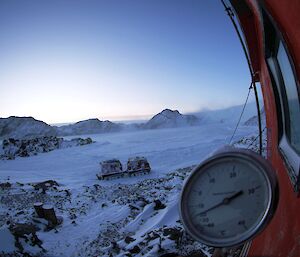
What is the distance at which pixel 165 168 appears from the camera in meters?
17.8

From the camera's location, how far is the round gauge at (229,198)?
180 cm

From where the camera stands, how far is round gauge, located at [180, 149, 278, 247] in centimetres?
180

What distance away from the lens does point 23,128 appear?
77125 mm

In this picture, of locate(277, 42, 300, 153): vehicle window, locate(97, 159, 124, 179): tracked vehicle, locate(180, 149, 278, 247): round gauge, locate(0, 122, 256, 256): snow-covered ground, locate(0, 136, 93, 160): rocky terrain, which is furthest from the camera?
locate(0, 136, 93, 160): rocky terrain

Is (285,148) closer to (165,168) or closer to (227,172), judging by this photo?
(227,172)

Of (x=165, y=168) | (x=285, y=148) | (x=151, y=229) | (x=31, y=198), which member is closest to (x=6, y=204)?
(x=31, y=198)

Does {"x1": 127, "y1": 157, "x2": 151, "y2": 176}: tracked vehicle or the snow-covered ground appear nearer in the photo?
the snow-covered ground

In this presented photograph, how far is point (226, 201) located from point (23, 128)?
82.2 m

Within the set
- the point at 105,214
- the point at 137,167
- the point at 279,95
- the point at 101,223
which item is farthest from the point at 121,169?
the point at 279,95

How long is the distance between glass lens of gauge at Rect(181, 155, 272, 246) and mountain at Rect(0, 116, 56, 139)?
256ft

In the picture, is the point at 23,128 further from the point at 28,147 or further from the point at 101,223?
the point at 101,223

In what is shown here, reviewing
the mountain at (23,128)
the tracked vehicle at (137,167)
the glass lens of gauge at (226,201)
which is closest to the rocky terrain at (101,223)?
the tracked vehicle at (137,167)

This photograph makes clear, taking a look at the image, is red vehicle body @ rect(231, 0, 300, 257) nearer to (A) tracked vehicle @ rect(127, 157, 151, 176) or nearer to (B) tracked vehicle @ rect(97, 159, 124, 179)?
(B) tracked vehicle @ rect(97, 159, 124, 179)

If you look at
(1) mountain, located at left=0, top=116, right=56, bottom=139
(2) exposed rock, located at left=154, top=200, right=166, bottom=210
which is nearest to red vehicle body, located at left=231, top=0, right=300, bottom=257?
(2) exposed rock, located at left=154, top=200, right=166, bottom=210
